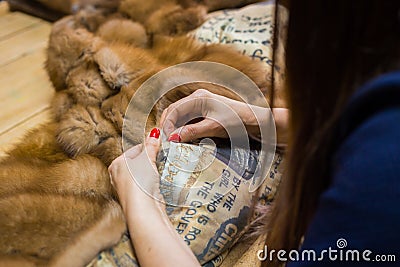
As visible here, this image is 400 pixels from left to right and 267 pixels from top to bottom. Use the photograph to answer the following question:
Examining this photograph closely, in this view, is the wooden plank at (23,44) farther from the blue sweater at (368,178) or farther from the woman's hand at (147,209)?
the blue sweater at (368,178)

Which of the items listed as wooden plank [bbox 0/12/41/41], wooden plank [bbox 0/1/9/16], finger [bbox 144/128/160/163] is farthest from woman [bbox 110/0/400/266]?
wooden plank [bbox 0/1/9/16]

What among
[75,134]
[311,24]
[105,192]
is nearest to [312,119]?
[311,24]

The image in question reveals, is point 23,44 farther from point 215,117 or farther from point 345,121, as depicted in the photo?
point 345,121

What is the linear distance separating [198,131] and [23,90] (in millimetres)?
763

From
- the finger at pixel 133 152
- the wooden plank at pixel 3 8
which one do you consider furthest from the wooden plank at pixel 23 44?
the finger at pixel 133 152

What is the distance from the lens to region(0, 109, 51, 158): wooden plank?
1.29m

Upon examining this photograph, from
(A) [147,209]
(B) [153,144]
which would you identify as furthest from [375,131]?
(B) [153,144]

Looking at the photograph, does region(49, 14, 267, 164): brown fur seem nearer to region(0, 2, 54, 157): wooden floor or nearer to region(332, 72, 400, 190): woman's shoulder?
region(0, 2, 54, 157): wooden floor

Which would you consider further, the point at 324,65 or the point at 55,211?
the point at 55,211

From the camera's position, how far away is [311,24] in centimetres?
48

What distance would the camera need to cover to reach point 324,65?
486 mm

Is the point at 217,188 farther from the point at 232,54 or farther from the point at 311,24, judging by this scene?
the point at 311,24

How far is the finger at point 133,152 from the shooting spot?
0.99 meters

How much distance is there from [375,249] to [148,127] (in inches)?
28.0
